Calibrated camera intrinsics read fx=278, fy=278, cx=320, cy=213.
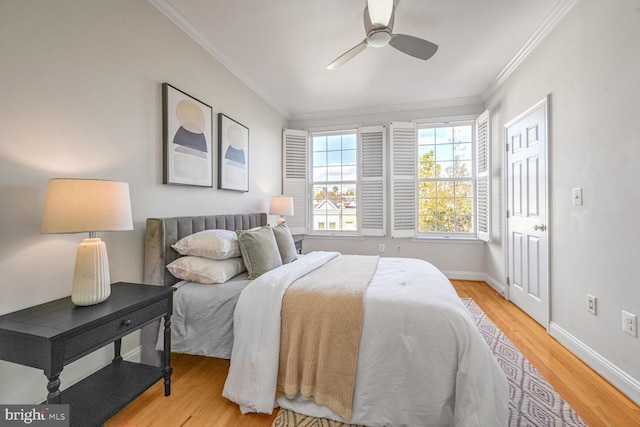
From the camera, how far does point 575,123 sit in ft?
7.09

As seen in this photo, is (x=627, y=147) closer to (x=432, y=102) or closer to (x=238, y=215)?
(x=432, y=102)

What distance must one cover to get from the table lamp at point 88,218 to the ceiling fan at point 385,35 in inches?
77.5

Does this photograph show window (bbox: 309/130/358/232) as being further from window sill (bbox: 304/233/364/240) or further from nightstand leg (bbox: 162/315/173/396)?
nightstand leg (bbox: 162/315/173/396)

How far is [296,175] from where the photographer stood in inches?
186

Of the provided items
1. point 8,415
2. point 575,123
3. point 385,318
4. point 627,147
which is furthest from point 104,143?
point 575,123

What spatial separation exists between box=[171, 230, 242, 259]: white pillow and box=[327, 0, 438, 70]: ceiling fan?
5.99ft

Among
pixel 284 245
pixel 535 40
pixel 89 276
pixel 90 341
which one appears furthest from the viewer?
pixel 535 40

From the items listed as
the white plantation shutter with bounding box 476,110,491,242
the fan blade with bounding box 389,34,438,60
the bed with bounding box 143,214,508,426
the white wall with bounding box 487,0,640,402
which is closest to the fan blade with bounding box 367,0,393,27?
the fan blade with bounding box 389,34,438,60

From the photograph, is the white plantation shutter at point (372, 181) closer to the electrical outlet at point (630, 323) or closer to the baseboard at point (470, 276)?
the baseboard at point (470, 276)

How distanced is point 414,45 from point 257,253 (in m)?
2.07

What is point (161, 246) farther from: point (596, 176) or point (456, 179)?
point (456, 179)

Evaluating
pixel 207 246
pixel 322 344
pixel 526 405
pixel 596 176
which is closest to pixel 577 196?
pixel 596 176

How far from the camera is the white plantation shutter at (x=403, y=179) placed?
4.37 metres

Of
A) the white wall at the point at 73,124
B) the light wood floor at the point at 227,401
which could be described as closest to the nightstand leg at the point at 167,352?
the light wood floor at the point at 227,401
